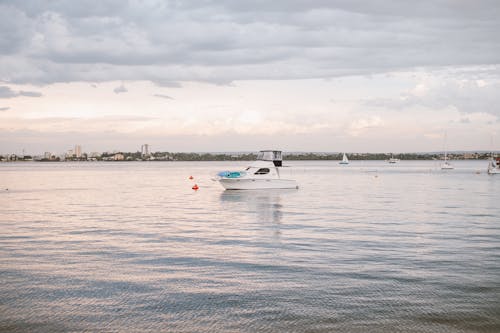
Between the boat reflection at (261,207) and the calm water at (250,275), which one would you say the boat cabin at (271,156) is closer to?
the boat reflection at (261,207)

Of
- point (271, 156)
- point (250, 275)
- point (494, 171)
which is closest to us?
point (250, 275)

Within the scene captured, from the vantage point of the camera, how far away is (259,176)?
55.3 meters

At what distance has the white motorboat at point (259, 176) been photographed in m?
55.0

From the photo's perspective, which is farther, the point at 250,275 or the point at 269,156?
the point at 269,156

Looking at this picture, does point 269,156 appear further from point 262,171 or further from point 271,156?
point 262,171

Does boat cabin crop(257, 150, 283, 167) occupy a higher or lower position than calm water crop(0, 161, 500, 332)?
higher

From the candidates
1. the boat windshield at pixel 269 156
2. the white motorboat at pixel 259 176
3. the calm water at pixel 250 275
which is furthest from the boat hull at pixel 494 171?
the calm water at pixel 250 275

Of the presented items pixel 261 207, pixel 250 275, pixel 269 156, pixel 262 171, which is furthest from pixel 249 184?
pixel 250 275

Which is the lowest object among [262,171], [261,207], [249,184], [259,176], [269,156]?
[261,207]

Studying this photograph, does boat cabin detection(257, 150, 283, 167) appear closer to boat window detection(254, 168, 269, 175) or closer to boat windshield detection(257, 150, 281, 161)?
boat windshield detection(257, 150, 281, 161)

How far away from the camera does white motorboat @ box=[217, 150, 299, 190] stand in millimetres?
54969

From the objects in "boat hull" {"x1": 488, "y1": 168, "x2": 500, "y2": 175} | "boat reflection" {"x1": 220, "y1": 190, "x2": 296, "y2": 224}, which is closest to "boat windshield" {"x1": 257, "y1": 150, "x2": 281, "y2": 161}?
"boat reflection" {"x1": 220, "y1": 190, "x2": 296, "y2": 224}

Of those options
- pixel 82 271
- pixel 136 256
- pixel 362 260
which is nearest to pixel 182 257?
pixel 136 256

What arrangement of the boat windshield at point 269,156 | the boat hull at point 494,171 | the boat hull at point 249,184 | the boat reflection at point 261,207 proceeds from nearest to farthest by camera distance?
the boat reflection at point 261,207 → the boat hull at point 249,184 → the boat windshield at point 269,156 → the boat hull at point 494,171
